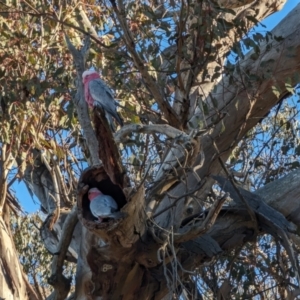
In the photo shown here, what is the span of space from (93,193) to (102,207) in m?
0.14

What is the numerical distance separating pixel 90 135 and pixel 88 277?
87 centimetres

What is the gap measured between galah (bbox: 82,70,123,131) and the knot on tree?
0.28m

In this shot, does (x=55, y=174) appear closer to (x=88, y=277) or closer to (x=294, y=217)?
(x=88, y=277)

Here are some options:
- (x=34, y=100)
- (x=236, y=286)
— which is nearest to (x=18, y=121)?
(x=34, y=100)

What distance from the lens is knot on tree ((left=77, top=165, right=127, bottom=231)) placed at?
336 centimetres

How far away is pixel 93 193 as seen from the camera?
11.0ft

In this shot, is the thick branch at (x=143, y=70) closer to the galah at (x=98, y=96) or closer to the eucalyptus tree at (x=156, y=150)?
the eucalyptus tree at (x=156, y=150)

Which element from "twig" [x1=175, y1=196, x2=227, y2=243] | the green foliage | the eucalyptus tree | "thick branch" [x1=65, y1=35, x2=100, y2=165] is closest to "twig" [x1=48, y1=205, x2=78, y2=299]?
the eucalyptus tree

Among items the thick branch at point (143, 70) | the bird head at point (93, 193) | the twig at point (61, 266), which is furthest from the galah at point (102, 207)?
the thick branch at point (143, 70)

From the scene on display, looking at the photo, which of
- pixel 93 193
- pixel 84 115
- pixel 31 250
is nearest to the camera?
pixel 93 193

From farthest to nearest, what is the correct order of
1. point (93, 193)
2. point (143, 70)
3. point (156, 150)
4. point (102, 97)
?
point (156, 150) → point (143, 70) → point (102, 97) → point (93, 193)

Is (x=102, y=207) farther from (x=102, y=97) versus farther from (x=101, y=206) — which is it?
(x=102, y=97)

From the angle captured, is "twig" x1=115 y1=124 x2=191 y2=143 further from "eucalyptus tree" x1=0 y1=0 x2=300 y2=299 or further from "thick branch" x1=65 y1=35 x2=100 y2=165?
"thick branch" x1=65 y1=35 x2=100 y2=165

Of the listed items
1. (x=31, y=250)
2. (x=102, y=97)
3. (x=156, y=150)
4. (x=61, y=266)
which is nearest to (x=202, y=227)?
(x=102, y=97)
